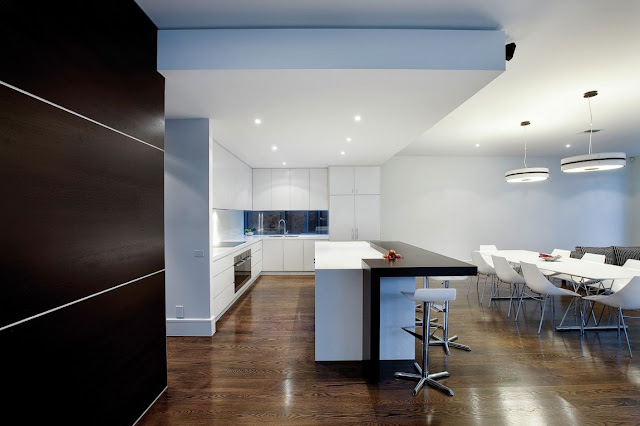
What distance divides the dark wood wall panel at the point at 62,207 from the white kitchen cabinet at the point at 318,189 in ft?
15.9

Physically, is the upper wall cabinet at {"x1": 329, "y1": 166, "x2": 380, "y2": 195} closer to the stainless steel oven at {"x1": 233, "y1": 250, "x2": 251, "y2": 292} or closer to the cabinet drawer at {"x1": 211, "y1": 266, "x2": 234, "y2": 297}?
the stainless steel oven at {"x1": 233, "y1": 250, "x2": 251, "y2": 292}

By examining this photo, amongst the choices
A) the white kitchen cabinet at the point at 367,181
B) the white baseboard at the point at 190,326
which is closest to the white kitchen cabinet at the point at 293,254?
the white kitchen cabinet at the point at 367,181

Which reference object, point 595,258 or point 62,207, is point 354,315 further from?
point 595,258

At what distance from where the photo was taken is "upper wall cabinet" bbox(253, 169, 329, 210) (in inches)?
264

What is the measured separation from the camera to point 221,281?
3.88 metres

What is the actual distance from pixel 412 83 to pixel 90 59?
2227 millimetres

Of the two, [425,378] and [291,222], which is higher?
[291,222]

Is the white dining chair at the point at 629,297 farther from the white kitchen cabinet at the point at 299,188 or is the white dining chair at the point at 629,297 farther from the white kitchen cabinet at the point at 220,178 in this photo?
the white kitchen cabinet at the point at 299,188

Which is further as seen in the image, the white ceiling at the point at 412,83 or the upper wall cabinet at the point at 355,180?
the upper wall cabinet at the point at 355,180

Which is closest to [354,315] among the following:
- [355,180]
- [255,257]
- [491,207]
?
[255,257]

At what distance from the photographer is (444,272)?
230 centimetres

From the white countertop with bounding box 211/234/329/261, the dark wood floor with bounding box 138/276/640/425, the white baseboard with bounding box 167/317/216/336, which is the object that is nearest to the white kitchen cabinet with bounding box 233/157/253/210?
the white countertop with bounding box 211/234/329/261

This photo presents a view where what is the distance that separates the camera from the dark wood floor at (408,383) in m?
2.01

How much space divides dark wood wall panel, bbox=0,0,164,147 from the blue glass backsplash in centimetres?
490
